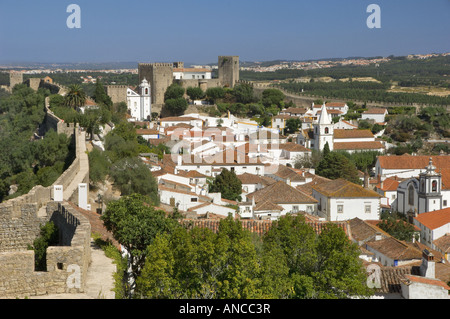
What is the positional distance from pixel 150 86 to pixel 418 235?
2879 cm

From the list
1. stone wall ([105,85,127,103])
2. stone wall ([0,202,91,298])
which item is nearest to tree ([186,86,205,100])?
stone wall ([105,85,127,103])

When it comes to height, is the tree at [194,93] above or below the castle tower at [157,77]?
below

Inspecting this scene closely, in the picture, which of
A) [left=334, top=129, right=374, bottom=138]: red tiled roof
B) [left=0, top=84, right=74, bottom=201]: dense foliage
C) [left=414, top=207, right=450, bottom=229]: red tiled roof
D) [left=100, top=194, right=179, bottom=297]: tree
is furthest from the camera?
[left=334, top=129, right=374, bottom=138]: red tiled roof

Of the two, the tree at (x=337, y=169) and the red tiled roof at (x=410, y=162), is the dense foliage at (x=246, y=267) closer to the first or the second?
the tree at (x=337, y=169)

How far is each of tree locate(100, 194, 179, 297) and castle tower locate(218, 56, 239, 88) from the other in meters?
42.6

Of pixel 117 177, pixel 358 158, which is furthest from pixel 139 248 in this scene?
pixel 358 158

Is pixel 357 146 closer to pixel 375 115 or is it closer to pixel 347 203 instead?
pixel 375 115

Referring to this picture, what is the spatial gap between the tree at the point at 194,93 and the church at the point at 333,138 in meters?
9.70

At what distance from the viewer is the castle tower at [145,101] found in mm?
43875

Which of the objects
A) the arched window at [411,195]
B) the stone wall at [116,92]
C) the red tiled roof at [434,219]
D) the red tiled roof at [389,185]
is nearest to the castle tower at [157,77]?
the stone wall at [116,92]

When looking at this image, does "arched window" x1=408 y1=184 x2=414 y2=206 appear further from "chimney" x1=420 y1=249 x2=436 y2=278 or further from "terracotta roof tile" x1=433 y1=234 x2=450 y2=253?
"chimney" x1=420 y1=249 x2=436 y2=278

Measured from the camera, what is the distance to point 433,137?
150ft

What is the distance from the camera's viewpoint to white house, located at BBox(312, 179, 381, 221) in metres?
22.7

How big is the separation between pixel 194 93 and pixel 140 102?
4.75 meters
